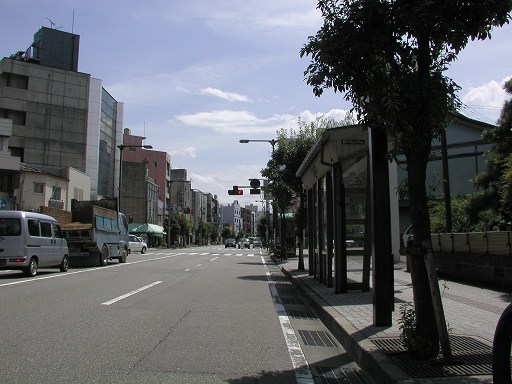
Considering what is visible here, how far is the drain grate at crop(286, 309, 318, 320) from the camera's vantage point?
9531mm

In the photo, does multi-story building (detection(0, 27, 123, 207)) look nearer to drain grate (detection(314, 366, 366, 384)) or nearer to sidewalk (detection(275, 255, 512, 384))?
sidewalk (detection(275, 255, 512, 384))

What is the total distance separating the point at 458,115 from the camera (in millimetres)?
5945

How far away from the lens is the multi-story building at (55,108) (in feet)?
163

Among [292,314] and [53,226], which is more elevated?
[53,226]

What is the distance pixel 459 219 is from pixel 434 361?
53.7 ft

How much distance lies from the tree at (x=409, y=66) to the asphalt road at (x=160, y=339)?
1983 millimetres

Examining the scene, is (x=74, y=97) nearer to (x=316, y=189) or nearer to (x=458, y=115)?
(x=316, y=189)

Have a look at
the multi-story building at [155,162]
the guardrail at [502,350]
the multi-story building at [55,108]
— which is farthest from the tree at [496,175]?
the multi-story building at [155,162]

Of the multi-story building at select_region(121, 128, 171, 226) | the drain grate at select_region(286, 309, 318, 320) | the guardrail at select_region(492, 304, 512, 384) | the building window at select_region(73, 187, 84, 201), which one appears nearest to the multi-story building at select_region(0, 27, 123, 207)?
the building window at select_region(73, 187, 84, 201)

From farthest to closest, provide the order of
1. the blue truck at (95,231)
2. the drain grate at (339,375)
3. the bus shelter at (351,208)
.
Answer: the blue truck at (95,231)
the bus shelter at (351,208)
the drain grate at (339,375)

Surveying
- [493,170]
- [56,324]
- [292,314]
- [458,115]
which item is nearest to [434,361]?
[458,115]

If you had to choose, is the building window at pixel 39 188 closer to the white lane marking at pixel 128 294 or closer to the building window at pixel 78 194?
the building window at pixel 78 194

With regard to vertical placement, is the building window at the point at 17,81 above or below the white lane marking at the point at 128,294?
above

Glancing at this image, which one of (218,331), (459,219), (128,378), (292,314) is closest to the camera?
(128,378)
